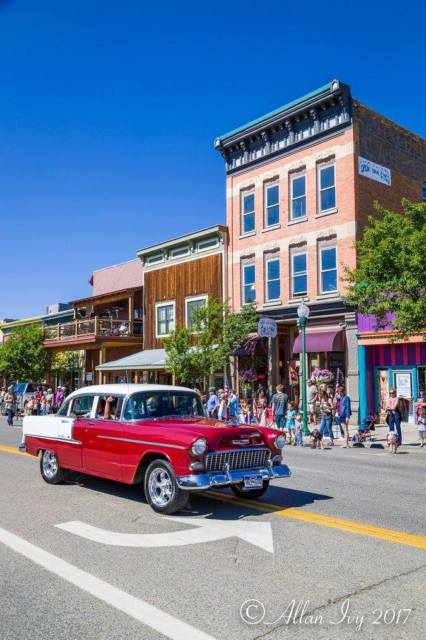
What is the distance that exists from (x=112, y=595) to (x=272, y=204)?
80.4 ft

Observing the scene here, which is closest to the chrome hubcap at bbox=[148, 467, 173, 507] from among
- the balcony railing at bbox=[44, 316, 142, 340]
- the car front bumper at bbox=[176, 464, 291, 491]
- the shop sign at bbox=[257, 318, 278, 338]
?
the car front bumper at bbox=[176, 464, 291, 491]

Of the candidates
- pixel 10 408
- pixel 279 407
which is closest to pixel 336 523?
pixel 279 407

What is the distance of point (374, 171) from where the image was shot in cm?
2544

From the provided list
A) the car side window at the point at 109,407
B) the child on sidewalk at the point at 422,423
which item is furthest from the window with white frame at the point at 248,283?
the car side window at the point at 109,407

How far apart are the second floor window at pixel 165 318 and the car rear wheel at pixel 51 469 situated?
22304mm

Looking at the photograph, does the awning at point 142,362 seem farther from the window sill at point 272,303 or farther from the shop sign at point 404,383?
the shop sign at point 404,383

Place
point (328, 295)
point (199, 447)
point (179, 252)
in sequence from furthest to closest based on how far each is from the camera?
point (179, 252), point (328, 295), point (199, 447)

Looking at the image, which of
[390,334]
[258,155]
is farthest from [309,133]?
[390,334]

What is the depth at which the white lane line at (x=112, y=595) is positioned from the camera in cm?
398

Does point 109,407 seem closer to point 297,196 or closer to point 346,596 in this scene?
point 346,596

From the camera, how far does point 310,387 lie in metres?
23.8

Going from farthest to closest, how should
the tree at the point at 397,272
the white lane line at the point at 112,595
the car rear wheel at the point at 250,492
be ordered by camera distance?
1. the tree at the point at 397,272
2. the car rear wheel at the point at 250,492
3. the white lane line at the point at 112,595

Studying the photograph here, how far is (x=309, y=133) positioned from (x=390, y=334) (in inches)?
387

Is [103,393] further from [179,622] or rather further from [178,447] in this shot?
[179,622]
